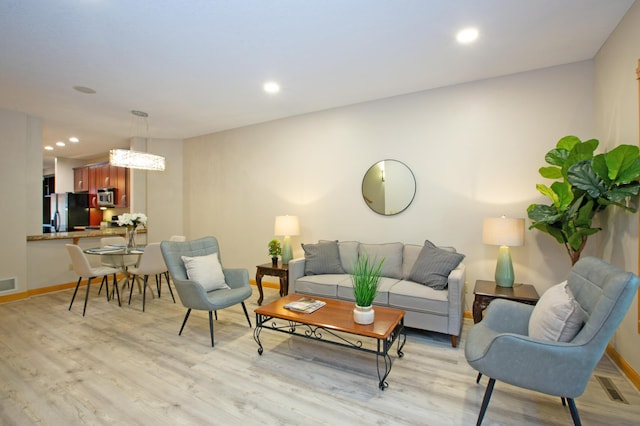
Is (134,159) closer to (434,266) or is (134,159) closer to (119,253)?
(119,253)

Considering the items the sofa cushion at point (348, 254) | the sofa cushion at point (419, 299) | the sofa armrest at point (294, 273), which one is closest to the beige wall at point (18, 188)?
the sofa armrest at point (294, 273)

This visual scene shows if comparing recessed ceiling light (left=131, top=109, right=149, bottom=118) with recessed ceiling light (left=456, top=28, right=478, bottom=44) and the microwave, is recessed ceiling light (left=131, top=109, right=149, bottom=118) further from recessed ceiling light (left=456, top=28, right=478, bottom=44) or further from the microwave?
recessed ceiling light (left=456, top=28, right=478, bottom=44)

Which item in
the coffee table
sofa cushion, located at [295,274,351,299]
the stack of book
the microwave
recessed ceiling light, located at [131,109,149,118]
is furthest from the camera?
the microwave

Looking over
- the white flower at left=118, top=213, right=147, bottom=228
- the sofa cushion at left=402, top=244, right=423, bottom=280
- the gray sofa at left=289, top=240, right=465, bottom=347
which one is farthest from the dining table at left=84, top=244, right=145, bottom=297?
the sofa cushion at left=402, top=244, right=423, bottom=280

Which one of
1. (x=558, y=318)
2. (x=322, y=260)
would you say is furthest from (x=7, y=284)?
(x=558, y=318)

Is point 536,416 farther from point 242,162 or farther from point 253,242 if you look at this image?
point 242,162

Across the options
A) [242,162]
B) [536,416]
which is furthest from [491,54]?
[242,162]

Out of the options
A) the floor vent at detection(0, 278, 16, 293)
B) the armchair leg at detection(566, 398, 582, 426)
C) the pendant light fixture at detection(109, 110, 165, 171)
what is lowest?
the armchair leg at detection(566, 398, 582, 426)

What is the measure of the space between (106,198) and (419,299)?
716 cm

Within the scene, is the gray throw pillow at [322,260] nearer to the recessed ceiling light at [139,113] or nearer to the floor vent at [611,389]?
the floor vent at [611,389]

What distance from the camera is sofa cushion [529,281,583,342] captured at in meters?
1.69

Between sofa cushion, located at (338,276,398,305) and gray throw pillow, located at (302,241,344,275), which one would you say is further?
gray throw pillow, located at (302,241,344,275)

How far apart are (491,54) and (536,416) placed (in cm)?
301

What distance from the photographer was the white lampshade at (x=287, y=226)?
433 cm
